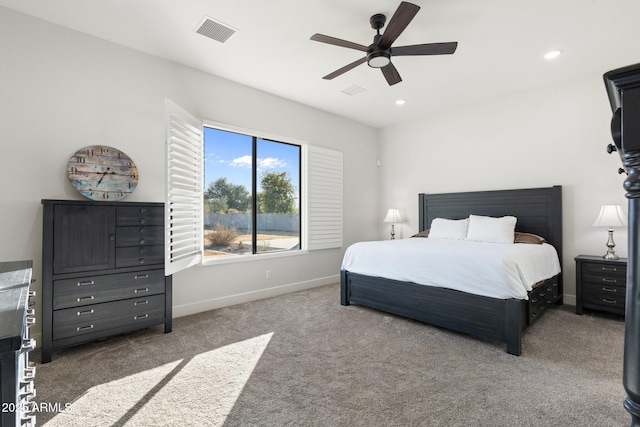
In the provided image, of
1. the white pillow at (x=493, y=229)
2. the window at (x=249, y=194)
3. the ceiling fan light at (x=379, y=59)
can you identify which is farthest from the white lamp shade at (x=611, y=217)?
the window at (x=249, y=194)

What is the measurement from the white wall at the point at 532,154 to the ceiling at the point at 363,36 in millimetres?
329

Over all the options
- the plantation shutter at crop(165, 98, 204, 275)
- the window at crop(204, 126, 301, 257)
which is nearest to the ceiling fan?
the plantation shutter at crop(165, 98, 204, 275)

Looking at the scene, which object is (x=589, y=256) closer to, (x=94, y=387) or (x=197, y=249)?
(x=197, y=249)

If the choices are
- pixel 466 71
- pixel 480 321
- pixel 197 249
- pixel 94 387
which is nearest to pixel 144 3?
pixel 197 249

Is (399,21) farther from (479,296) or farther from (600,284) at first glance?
(600,284)

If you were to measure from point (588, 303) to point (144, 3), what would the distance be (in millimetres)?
5272

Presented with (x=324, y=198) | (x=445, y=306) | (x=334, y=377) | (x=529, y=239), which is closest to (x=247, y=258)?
(x=324, y=198)

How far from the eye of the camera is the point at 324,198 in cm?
501

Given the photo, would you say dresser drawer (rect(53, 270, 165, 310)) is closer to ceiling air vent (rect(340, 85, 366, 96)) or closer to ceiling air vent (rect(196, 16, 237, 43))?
ceiling air vent (rect(196, 16, 237, 43))

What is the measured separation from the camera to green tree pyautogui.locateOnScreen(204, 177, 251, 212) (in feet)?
12.9

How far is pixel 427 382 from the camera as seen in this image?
A: 213 cm

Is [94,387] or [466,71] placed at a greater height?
[466,71]

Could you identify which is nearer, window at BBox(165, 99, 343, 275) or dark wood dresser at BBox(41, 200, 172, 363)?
dark wood dresser at BBox(41, 200, 172, 363)

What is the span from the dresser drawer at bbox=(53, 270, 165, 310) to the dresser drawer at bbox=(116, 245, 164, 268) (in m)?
0.09
